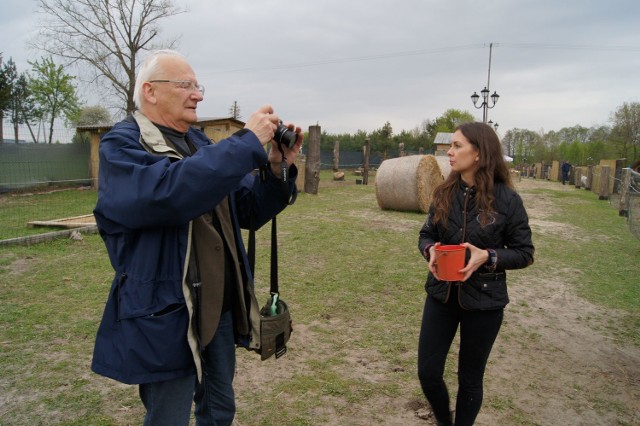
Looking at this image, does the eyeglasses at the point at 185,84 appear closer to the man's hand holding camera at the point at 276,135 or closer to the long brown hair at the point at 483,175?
the man's hand holding camera at the point at 276,135

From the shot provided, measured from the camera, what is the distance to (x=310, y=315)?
180 inches

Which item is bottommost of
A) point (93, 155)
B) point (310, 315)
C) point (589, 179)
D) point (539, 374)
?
point (539, 374)

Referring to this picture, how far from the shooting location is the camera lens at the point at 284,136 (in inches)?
76.8

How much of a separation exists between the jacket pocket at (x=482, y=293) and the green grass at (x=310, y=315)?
110 cm

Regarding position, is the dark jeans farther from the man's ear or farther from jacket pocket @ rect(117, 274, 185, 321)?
the man's ear

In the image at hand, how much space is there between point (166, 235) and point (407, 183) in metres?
10.3

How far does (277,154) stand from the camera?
2.06 meters

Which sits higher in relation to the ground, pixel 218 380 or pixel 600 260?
pixel 218 380

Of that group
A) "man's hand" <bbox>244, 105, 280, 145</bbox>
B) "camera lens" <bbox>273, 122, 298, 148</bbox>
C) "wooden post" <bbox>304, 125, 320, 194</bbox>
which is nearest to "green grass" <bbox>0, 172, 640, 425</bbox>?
"camera lens" <bbox>273, 122, 298, 148</bbox>

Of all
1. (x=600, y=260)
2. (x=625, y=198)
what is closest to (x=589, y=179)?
(x=625, y=198)

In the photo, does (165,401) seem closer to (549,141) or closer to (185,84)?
(185,84)

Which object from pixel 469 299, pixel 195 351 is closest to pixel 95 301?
pixel 195 351

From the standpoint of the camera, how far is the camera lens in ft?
6.40

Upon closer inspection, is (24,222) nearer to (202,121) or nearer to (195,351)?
(202,121)
